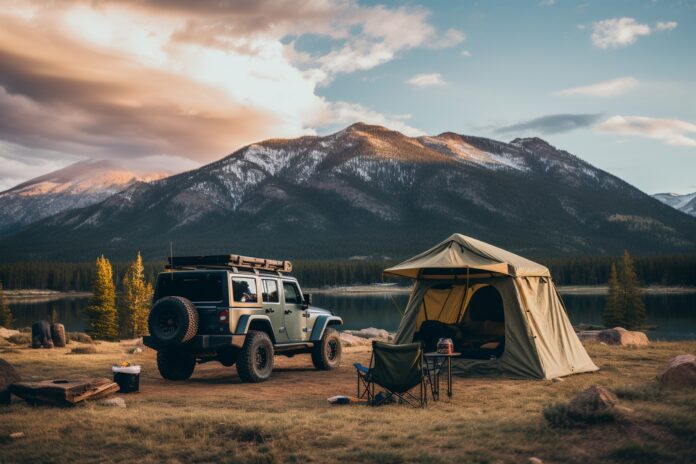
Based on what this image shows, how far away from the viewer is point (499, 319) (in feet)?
65.8

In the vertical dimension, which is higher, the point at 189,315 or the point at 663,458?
the point at 189,315

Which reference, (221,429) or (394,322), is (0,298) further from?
(221,429)

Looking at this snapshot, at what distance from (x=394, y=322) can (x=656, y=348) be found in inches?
1814

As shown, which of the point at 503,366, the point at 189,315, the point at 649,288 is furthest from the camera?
the point at 649,288

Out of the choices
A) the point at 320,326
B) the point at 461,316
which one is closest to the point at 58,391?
the point at 320,326

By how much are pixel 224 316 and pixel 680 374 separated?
9694 millimetres

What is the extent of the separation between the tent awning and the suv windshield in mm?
4826

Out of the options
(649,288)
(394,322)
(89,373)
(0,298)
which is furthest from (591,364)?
(649,288)

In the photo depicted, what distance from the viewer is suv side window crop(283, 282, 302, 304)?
1748 centimetres

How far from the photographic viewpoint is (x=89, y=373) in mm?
Answer: 17234

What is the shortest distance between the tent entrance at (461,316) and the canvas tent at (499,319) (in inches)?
1.2

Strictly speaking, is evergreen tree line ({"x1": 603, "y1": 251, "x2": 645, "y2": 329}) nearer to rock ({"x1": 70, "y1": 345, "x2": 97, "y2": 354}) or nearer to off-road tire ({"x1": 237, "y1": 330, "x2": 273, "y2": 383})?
rock ({"x1": 70, "y1": 345, "x2": 97, "y2": 354})

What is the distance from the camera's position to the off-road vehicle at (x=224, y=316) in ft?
48.9

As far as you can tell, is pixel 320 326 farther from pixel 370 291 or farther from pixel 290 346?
pixel 370 291
